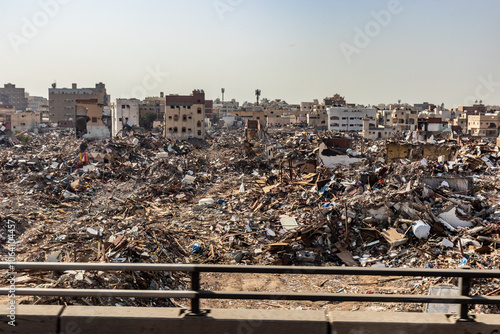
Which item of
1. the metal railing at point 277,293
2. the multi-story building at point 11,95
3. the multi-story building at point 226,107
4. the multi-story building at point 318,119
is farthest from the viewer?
the multi-story building at point 11,95

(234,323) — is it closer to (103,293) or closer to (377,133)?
(103,293)

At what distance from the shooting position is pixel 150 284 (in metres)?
7.35

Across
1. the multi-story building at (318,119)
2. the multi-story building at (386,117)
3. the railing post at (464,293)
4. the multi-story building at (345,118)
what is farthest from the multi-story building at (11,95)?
the railing post at (464,293)

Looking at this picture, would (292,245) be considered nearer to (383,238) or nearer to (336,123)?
(383,238)

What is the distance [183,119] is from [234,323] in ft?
152

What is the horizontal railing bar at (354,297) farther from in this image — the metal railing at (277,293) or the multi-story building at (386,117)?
the multi-story building at (386,117)

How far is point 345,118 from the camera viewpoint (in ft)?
218

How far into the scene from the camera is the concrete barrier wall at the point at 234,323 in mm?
2596

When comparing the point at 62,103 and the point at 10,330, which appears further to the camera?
the point at 62,103

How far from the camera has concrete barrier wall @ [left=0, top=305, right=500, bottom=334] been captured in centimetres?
260

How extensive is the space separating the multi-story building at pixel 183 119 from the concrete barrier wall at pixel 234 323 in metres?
45.4

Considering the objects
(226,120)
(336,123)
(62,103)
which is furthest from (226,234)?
(62,103)

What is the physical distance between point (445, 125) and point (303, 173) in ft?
109

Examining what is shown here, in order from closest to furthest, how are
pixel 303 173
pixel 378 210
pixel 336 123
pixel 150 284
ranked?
pixel 150 284 → pixel 378 210 → pixel 303 173 → pixel 336 123
